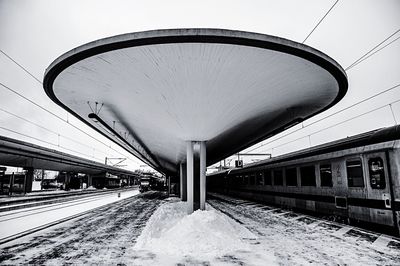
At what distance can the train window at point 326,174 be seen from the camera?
422 inches

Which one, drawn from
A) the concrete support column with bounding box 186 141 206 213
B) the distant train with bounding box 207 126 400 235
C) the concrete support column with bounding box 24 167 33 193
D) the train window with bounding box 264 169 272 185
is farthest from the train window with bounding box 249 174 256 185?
the concrete support column with bounding box 24 167 33 193

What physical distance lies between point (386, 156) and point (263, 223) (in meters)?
5.16

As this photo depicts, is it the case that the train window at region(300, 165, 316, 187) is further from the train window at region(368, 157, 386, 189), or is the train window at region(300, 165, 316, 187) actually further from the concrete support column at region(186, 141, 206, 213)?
the concrete support column at region(186, 141, 206, 213)

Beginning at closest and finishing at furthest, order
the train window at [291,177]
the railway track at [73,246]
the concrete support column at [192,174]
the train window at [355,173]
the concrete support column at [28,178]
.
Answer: the railway track at [73,246] → the train window at [355,173] → the concrete support column at [192,174] → the train window at [291,177] → the concrete support column at [28,178]

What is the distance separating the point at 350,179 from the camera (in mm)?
9547

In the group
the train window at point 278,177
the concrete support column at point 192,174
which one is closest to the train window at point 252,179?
the train window at point 278,177

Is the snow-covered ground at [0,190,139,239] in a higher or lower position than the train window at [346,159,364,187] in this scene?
lower

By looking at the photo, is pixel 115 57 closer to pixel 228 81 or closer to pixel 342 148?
pixel 228 81

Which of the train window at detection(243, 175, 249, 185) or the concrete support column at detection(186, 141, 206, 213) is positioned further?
the train window at detection(243, 175, 249, 185)

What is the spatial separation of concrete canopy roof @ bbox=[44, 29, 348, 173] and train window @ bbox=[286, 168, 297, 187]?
13.6 feet

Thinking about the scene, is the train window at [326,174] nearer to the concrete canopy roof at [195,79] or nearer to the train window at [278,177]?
the concrete canopy roof at [195,79]

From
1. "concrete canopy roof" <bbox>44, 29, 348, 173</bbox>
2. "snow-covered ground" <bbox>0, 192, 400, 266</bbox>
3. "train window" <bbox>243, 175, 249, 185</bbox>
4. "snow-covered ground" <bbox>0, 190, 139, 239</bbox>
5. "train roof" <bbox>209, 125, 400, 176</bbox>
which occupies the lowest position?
"snow-covered ground" <bbox>0, 190, 139, 239</bbox>

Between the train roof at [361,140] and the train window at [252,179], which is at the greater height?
the train roof at [361,140]

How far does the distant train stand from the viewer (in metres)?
7.84
